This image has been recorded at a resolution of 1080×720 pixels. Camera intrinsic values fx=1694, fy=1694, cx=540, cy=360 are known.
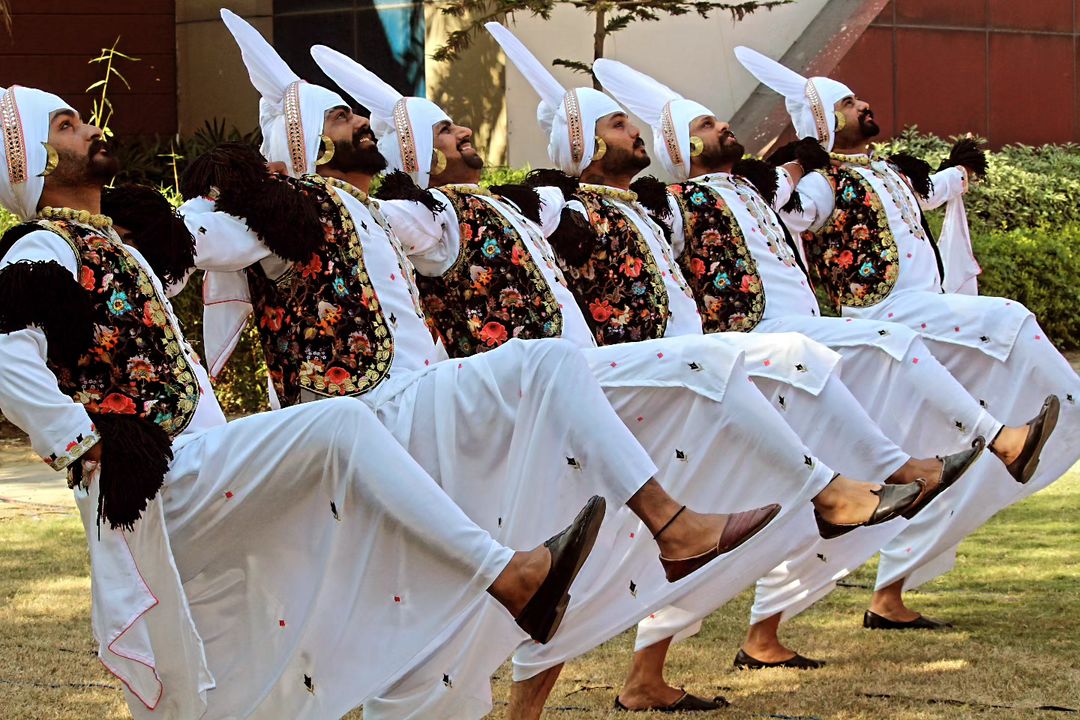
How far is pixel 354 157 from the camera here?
5.37 meters

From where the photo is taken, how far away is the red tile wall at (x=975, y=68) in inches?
639

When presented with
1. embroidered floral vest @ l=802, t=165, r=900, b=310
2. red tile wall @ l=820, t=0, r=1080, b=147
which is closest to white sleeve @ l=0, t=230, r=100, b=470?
embroidered floral vest @ l=802, t=165, r=900, b=310

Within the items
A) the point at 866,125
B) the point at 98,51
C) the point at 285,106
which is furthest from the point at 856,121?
the point at 98,51

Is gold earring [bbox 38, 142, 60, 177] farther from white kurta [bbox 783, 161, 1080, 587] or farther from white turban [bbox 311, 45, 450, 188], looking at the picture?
white kurta [bbox 783, 161, 1080, 587]

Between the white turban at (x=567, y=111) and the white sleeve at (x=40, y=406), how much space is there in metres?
2.64

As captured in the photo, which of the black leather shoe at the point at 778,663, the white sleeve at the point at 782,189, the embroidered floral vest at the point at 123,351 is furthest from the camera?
the white sleeve at the point at 782,189

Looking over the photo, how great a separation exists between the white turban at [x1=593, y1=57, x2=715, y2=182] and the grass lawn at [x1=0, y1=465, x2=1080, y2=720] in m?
1.85

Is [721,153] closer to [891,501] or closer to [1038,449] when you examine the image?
[1038,449]

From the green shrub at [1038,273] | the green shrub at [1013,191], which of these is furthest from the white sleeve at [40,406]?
the green shrub at [1013,191]

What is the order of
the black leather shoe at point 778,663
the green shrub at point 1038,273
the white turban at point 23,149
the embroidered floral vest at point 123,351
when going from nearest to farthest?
1. the embroidered floral vest at point 123,351
2. the white turban at point 23,149
3. the black leather shoe at point 778,663
4. the green shrub at point 1038,273

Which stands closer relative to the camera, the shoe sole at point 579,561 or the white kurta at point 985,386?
the shoe sole at point 579,561

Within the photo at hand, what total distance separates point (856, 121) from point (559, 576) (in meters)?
3.78

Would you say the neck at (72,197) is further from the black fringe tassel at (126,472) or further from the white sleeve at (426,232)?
the white sleeve at (426,232)

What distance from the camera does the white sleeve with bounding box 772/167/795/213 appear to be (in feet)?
22.5
